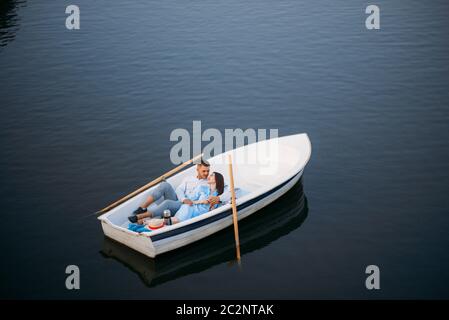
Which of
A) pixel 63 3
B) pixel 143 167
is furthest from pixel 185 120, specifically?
pixel 63 3

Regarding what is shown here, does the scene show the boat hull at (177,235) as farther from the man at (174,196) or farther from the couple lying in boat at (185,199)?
the man at (174,196)

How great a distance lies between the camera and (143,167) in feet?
58.2

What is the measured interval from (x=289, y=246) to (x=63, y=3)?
23.8 metres

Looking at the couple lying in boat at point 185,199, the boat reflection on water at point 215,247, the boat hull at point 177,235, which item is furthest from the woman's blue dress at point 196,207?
the boat reflection on water at point 215,247

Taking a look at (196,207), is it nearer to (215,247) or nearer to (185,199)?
(185,199)

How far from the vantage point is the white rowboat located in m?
13.5

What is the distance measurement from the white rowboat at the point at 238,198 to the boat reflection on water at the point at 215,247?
0.69 feet

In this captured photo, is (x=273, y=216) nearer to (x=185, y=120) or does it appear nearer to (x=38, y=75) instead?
(x=185, y=120)

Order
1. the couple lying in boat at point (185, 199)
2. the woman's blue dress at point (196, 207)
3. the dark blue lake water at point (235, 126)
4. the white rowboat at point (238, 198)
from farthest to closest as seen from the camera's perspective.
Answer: the woman's blue dress at point (196, 207), the couple lying in boat at point (185, 199), the white rowboat at point (238, 198), the dark blue lake water at point (235, 126)

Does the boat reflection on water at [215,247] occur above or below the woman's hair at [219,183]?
below

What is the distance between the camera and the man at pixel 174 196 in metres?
14.0

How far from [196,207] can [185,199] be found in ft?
1.11

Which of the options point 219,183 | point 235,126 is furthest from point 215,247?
point 235,126

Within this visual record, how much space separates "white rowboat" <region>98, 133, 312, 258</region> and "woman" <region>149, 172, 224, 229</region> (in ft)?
1.16
